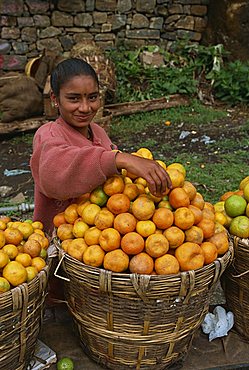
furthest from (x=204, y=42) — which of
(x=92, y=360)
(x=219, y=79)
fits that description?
(x=92, y=360)

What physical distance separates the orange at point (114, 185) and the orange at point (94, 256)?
0.25 m

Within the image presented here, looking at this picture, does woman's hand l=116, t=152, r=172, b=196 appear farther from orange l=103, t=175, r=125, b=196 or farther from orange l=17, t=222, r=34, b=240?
orange l=17, t=222, r=34, b=240

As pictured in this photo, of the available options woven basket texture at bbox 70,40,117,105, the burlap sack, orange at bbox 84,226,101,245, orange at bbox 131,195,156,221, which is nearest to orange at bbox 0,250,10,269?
orange at bbox 84,226,101,245

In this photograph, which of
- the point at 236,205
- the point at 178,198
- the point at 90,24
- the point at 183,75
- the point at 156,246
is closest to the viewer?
the point at 156,246

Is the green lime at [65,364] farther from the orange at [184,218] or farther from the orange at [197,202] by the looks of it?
the orange at [197,202]

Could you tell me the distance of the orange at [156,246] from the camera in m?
1.80

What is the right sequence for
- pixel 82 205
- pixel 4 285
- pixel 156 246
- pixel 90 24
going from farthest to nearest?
pixel 90 24 → pixel 82 205 → pixel 156 246 → pixel 4 285

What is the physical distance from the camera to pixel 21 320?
5.76ft

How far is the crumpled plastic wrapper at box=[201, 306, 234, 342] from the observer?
223cm

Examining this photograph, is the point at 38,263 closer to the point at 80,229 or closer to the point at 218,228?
the point at 80,229

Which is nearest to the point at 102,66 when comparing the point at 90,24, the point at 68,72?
the point at 90,24

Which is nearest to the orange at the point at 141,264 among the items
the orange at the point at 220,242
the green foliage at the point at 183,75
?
the orange at the point at 220,242

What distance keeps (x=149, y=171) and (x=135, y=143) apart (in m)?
5.02

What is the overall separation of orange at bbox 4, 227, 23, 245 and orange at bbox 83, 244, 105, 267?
0.31m
